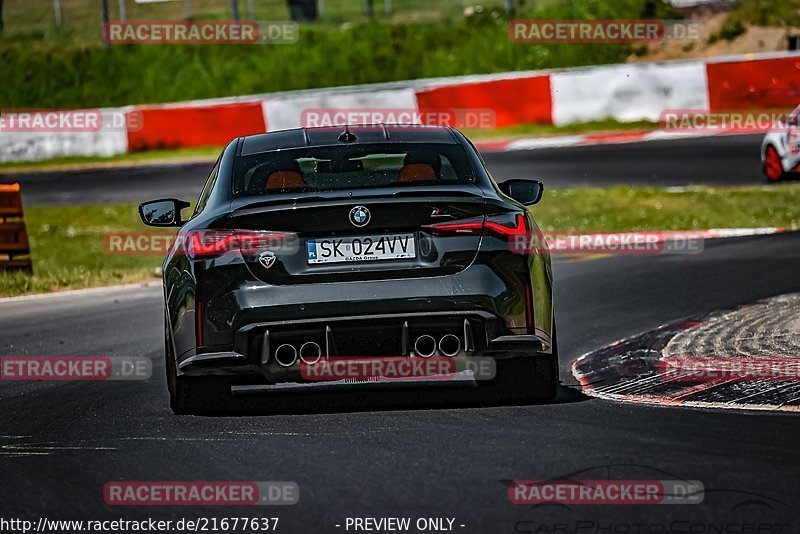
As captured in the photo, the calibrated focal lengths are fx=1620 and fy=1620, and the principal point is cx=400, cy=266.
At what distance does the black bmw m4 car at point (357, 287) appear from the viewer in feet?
23.4

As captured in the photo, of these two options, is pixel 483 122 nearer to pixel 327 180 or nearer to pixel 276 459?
pixel 327 180

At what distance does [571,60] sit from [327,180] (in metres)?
28.0

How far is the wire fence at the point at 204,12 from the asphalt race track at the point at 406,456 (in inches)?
1300

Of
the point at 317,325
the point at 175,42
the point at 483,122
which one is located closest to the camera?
the point at 317,325

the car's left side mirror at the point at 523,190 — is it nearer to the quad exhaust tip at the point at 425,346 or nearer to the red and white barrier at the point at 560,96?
the quad exhaust tip at the point at 425,346

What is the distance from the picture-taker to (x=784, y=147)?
2103 cm

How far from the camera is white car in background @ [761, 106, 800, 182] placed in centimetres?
2084

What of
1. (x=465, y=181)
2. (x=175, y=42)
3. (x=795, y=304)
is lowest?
(x=795, y=304)

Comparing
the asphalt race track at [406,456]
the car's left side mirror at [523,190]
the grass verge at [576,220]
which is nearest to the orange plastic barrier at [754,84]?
the grass verge at [576,220]

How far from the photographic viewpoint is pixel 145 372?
31.5 ft

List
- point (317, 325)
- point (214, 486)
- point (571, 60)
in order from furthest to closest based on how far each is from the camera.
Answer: point (571, 60), point (317, 325), point (214, 486)

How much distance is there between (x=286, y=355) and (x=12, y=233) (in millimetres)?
9329

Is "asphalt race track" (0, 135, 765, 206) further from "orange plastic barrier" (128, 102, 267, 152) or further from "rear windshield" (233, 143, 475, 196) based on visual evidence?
"rear windshield" (233, 143, 475, 196)

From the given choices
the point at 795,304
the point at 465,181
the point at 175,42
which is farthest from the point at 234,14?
the point at 465,181
